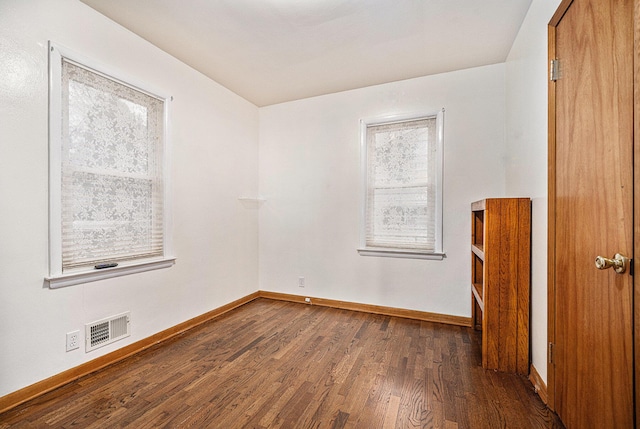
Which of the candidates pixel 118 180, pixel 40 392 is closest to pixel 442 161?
pixel 118 180

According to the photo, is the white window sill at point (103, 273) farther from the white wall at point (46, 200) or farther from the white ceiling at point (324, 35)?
the white ceiling at point (324, 35)

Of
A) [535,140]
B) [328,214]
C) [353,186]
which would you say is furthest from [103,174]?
[535,140]

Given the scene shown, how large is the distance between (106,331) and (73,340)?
218mm

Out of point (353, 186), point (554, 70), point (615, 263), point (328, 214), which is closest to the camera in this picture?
point (615, 263)

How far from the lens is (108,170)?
2.27 meters

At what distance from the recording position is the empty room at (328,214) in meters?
1.43

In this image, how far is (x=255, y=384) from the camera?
77.9 inches

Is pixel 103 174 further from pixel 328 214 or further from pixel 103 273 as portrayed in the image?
pixel 328 214

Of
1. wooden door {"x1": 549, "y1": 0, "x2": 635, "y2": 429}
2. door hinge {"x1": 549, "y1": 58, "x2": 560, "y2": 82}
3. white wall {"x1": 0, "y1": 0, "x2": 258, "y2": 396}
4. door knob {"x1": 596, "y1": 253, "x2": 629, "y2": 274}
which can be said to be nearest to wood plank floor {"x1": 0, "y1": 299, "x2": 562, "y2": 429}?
white wall {"x1": 0, "y1": 0, "x2": 258, "y2": 396}

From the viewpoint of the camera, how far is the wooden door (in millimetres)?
1087

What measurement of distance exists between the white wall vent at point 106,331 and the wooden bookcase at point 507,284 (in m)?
2.83

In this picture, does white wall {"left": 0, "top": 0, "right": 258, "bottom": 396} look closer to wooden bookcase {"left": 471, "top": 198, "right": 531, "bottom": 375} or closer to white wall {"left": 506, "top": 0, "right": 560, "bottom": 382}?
wooden bookcase {"left": 471, "top": 198, "right": 531, "bottom": 375}

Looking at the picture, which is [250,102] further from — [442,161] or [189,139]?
[442,161]

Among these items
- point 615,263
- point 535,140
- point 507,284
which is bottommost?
point 507,284
